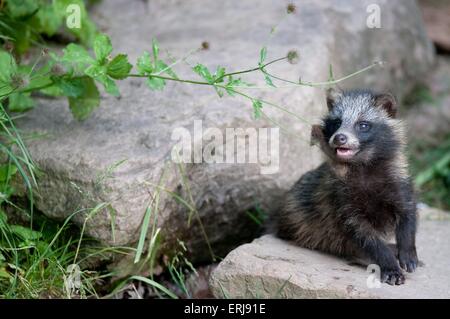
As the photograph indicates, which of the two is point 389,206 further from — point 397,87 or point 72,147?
point 397,87

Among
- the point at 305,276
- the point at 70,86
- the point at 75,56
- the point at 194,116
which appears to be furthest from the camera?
the point at 194,116

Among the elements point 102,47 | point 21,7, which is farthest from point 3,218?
point 21,7

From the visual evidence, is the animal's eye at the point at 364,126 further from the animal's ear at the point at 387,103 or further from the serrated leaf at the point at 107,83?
the serrated leaf at the point at 107,83

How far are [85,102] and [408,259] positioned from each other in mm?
2662

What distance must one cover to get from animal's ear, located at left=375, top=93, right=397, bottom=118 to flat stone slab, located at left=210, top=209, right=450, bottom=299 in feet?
3.61

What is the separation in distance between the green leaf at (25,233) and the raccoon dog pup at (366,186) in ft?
6.71

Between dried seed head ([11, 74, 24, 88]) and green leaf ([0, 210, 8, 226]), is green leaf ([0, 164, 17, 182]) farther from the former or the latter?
dried seed head ([11, 74, 24, 88])

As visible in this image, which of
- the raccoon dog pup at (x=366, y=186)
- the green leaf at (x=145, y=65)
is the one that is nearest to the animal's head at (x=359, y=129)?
the raccoon dog pup at (x=366, y=186)

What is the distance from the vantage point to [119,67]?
16.1ft

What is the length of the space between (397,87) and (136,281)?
4.62 meters

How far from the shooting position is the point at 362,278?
15.2ft

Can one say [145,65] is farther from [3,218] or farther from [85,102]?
[3,218]
